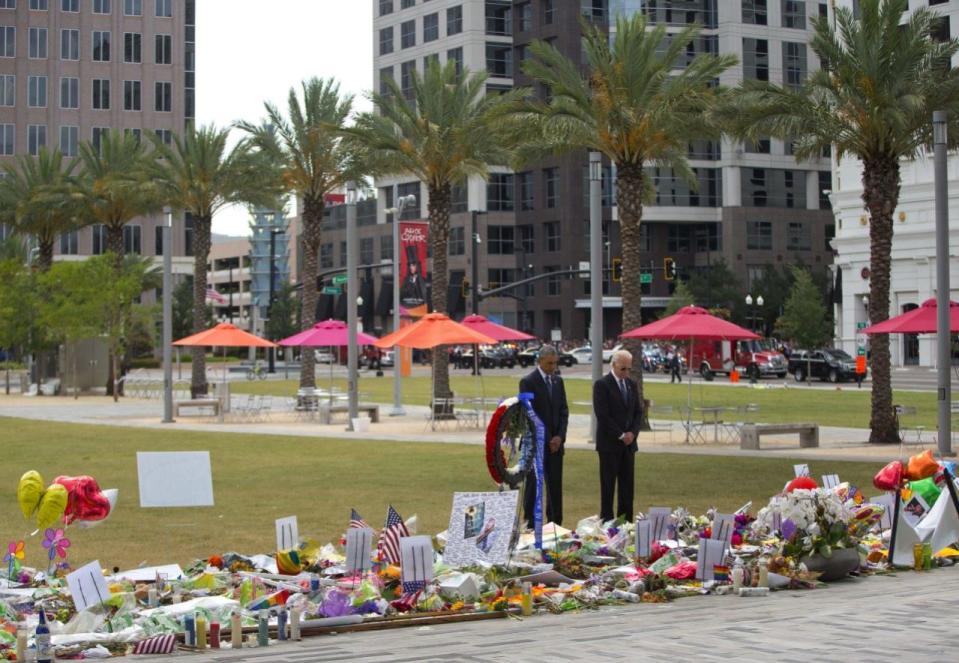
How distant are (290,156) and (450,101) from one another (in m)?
7.60

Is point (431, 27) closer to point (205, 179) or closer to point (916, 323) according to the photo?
point (205, 179)

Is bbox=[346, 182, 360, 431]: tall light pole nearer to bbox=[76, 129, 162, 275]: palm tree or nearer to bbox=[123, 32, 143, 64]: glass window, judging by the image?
bbox=[76, 129, 162, 275]: palm tree

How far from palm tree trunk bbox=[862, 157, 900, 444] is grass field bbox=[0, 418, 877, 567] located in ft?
16.3

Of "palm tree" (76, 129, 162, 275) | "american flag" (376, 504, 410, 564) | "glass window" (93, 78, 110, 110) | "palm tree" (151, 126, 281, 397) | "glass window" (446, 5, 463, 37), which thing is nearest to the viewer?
"american flag" (376, 504, 410, 564)

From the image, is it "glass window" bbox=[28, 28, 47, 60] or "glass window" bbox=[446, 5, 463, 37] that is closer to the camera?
"glass window" bbox=[28, 28, 47, 60]

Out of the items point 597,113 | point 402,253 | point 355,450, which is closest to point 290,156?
point 402,253

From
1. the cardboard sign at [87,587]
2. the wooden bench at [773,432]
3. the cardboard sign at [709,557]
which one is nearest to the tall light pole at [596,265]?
the wooden bench at [773,432]

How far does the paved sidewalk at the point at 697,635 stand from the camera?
8.81 m

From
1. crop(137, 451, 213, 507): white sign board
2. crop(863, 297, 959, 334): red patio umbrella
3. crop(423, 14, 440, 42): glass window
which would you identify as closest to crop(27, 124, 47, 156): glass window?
crop(423, 14, 440, 42): glass window

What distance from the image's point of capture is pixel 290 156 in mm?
47406

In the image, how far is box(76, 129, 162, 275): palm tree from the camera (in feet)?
185

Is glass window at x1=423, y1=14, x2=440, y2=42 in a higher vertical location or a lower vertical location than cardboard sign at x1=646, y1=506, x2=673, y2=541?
higher

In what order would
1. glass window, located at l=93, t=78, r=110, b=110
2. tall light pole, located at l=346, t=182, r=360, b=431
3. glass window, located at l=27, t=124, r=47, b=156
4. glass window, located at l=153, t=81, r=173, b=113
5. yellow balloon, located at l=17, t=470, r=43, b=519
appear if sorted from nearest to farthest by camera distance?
yellow balloon, located at l=17, t=470, r=43, b=519 < tall light pole, located at l=346, t=182, r=360, b=431 < glass window, located at l=27, t=124, r=47, b=156 < glass window, located at l=93, t=78, r=110, b=110 < glass window, located at l=153, t=81, r=173, b=113

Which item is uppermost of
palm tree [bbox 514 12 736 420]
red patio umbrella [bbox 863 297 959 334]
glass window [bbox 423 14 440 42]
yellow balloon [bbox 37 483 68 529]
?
glass window [bbox 423 14 440 42]
